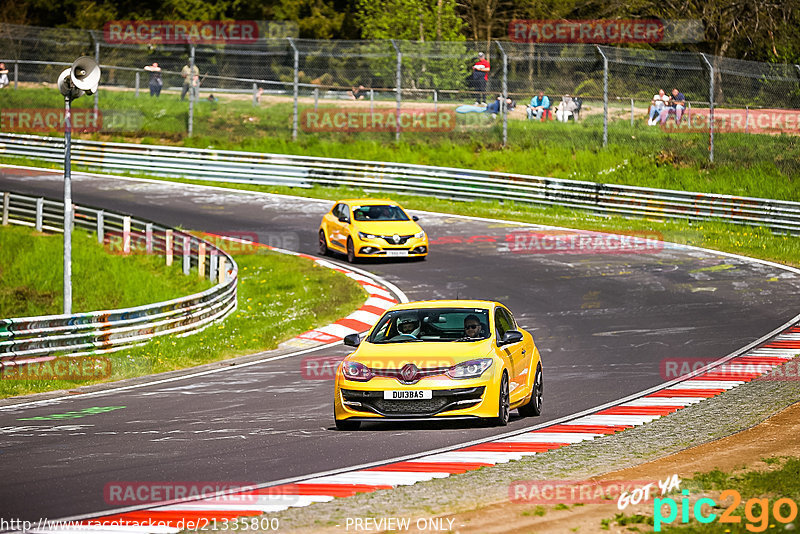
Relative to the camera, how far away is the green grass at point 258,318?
17997mm

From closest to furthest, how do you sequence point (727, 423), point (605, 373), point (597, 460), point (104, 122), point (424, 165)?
1. point (597, 460)
2. point (727, 423)
3. point (605, 373)
4. point (424, 165)
5. point (104, 122)

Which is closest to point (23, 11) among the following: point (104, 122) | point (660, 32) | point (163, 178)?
point (104, 122)

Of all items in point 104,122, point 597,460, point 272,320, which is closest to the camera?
point 597,460

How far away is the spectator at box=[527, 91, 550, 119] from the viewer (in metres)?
36.4

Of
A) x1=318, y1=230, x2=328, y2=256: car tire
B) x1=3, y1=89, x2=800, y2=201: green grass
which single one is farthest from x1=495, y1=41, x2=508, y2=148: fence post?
x1=318, y1=230, x2=328, y2=256: car tire

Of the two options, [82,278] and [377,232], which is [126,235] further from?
[377,232]

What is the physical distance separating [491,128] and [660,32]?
1355 centimetres

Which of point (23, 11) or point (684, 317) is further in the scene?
point (23, 11)

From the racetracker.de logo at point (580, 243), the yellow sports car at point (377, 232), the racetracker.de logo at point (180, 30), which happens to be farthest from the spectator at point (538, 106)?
the racetracker.de logo at point (180, 30)

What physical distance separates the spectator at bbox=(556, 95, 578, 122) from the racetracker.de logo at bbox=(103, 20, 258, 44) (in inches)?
1021

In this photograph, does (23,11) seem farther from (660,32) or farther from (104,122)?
(660,32)

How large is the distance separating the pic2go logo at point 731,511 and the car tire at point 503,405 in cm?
353

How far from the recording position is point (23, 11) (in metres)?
69.4

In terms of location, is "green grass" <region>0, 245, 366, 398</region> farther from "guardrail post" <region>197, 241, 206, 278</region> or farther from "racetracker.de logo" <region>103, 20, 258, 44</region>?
"racetracker.de logo" <region>103, 20, 258, 44</region>
